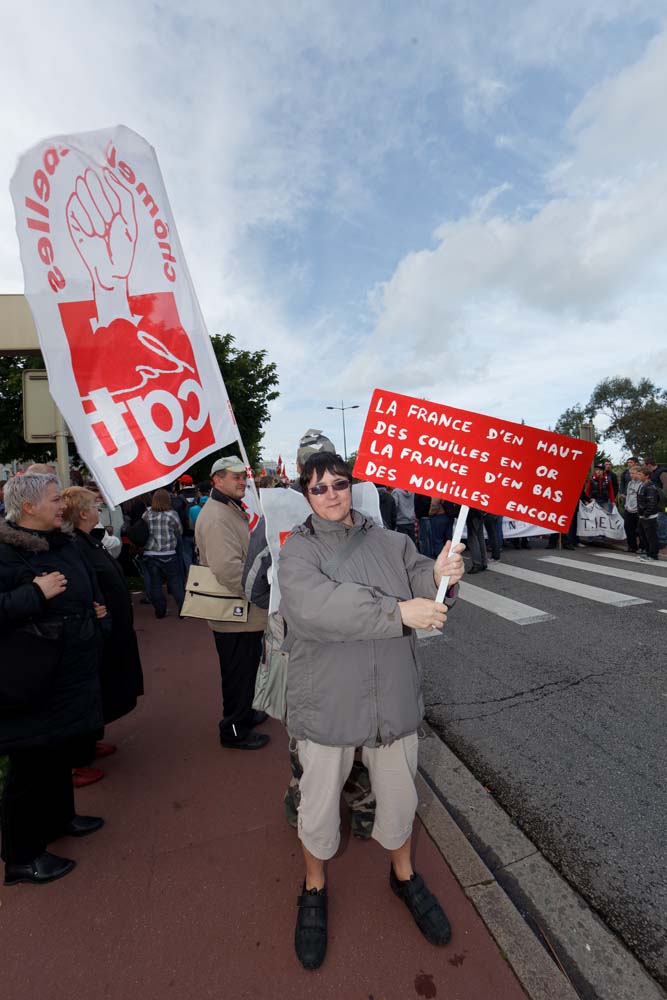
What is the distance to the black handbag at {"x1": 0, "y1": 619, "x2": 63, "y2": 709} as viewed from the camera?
7.65ft

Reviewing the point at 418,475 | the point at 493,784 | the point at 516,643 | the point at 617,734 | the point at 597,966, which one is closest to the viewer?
the point at 597,966

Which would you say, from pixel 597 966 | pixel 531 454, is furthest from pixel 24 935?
pixel 531 454

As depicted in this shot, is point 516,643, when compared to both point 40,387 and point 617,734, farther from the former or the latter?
point 40,387

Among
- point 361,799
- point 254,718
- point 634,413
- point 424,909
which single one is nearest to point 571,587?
point 254,718

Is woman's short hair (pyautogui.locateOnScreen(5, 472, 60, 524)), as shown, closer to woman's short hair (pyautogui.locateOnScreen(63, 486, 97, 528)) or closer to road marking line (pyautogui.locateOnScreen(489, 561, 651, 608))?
woman's short hair (pyautogui.locateOnScreen(63, 486, 97, 528))

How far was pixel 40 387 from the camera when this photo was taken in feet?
22.8

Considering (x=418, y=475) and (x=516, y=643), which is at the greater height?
(x=418, y=475)

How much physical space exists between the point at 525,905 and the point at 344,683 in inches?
52.9

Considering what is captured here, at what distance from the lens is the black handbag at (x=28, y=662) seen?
91.8 inches

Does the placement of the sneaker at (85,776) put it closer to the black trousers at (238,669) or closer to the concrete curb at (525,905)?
the black trousers at (238,669)

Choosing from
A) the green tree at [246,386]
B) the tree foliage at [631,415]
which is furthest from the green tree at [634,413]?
the green tree at [246,386]

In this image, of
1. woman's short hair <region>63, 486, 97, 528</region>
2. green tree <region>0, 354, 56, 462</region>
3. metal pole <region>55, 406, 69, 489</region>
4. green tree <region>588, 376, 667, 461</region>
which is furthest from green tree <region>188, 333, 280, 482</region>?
green tree <region>588, 376, 667, 461</region>

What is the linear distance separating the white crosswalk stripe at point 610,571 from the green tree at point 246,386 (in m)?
13.8

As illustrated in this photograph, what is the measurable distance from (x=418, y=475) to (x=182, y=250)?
2190 mm
